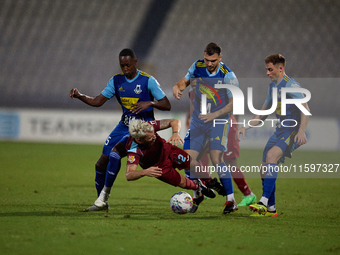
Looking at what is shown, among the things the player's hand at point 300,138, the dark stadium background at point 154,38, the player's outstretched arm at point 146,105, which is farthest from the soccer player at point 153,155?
the dark stadium background at point 154,38

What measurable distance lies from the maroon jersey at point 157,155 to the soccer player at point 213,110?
0.35 metres

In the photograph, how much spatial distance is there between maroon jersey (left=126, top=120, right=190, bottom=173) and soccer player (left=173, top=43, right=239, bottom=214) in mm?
351

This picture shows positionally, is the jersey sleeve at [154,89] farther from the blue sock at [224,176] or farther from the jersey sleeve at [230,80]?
the blue sock at [224,176]

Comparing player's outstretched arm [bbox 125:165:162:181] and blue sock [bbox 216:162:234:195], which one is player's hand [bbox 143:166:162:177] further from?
blue sock [bbox 216:162:234:195]

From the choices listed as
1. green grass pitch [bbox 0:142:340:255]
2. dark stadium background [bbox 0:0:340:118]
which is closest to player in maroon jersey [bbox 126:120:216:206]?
green grass pitch [bbox 0:142:340:255]

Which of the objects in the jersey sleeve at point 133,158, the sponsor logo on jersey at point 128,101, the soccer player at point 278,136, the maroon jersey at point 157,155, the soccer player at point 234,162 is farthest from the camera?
the soccer player at point 234,162

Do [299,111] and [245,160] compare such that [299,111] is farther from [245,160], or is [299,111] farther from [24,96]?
[24,96]

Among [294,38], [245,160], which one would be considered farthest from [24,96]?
[294,38]

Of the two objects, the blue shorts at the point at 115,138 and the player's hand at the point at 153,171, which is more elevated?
the blue shorts at the point at 115,138

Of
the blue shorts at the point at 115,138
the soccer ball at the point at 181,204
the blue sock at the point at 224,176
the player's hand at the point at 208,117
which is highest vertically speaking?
the player's hand at the point at 208,117

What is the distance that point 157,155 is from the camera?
5.70 meters

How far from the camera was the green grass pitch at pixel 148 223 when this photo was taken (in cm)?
400

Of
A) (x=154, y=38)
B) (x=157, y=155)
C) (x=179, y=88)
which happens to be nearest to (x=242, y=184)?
(x=179, y=88)

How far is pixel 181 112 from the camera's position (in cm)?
1888
